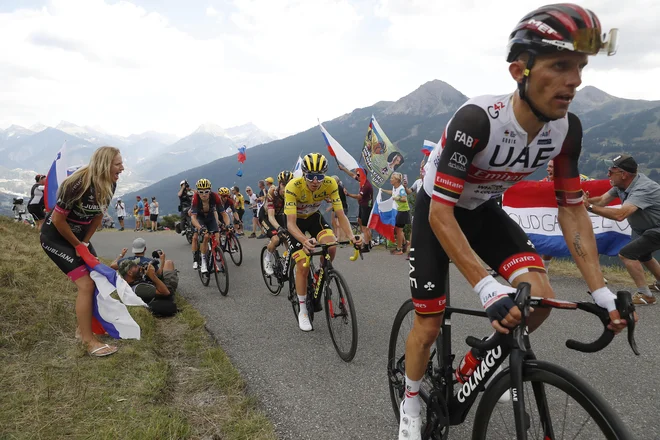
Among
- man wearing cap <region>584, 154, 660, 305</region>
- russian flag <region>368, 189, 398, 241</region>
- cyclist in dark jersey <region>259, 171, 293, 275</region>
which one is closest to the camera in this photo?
man wearing cap <region>584, 154, 660, 305</region>

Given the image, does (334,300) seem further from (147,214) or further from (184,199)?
(147,214)

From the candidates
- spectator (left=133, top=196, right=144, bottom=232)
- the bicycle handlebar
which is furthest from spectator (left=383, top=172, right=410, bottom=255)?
spectator (left=133, top=196, right=144, bottom=232)

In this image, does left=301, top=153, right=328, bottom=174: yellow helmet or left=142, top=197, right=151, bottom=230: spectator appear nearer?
left=301, top=153, right=328, bottom=174: yellow helmet

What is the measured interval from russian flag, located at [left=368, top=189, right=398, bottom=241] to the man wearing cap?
5273 millimetres

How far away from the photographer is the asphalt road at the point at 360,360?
3035 millimetres

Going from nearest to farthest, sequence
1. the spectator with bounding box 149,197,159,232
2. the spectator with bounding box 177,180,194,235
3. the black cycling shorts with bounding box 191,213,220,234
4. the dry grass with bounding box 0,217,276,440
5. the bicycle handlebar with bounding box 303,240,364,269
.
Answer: the dry grass with bounding box 0,217,276,440, the bicycle handlebar with bounding box 303,240,364,269, the black cycling shorts with bounding box 191,213,220,234, the spectator with bounding box 177,180,194,235, the spectator with bounding box 149,197,159,232

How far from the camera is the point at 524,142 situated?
205 cm

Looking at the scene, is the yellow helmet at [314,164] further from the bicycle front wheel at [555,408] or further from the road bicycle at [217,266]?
the bicycle front wheel at [555,408]

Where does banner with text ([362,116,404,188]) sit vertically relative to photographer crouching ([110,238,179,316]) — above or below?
above

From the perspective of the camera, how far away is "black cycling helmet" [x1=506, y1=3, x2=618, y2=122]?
1688 mm

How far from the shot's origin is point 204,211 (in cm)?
838

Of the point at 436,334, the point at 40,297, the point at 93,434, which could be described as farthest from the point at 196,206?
the point at 436,334

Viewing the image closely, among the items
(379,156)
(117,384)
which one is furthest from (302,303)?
(379,156)

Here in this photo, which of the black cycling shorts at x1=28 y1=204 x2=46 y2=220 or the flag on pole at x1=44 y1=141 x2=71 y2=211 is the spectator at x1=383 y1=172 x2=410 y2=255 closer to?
the flag on pole at x1=44 y1=141 x2=71 y2=211
